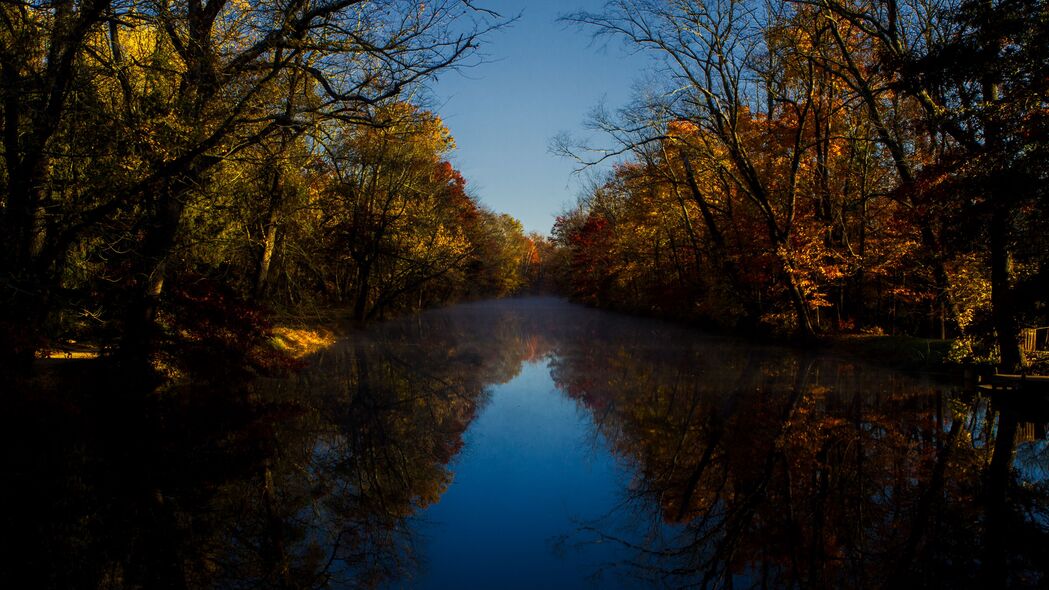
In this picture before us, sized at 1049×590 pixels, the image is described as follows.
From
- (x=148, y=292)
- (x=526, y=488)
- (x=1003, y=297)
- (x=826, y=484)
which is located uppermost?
(x=1003, y=297)

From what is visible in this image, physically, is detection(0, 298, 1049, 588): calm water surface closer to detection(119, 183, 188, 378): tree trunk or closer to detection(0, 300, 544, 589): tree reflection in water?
detection(0, 300, 544, 589): tree reflection in water

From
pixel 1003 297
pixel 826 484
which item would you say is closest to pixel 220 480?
pixel 826 484

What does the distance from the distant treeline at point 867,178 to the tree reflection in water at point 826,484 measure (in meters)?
2.72

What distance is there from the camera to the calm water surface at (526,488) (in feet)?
14.7

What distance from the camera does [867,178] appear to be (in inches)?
740

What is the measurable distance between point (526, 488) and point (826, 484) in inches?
121

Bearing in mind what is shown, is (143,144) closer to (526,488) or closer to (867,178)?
(526,488)

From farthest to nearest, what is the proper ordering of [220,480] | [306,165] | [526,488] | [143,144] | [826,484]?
1. [306,165]
2. [143,144]
3. [526,488]
4. [220,480]
5. [826,484]

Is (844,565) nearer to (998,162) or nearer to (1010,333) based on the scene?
(998,162)

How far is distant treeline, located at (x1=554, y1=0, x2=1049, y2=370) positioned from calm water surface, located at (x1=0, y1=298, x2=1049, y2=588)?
3193 millimetres

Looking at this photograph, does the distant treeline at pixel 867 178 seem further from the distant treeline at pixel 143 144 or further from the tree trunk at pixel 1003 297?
the distant treeline at pixel 143 144

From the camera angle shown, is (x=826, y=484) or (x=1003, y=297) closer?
(x=826, y=484)

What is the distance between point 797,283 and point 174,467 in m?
17.1

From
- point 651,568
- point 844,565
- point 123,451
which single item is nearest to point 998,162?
point 844,565
